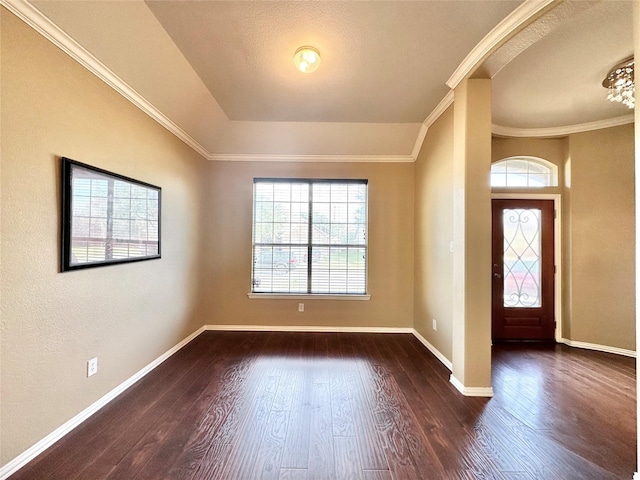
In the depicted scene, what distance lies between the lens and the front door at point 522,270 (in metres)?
3.51

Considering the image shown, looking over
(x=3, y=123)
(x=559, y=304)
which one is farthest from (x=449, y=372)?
(x=3, y=123)

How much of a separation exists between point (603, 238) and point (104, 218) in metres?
5.44

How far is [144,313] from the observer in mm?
2496

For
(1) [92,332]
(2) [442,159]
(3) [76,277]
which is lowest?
(1) [92,332]

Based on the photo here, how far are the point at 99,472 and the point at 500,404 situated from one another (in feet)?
9.18

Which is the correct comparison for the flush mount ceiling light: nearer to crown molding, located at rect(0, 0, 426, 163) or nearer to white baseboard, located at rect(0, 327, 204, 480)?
crown molding, located at rect(0, 0, 426, 163)

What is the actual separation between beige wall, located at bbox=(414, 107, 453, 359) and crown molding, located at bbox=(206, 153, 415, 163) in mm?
353

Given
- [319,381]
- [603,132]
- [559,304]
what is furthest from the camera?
[559,304]

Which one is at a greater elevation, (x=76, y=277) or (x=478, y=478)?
(x=76, y=277)

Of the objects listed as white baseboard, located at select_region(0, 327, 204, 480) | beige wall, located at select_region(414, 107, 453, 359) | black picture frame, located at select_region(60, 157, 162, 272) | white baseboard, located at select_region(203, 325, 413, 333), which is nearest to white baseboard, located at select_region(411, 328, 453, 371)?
beige wall, located at select_region(414, 107, 453, 359)

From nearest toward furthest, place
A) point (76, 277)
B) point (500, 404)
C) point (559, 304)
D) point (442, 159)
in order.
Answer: point (76, 277) < point (500, 404) < point (442, 159) < point (559, 304)

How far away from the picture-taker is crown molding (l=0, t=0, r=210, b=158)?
1.42 metres

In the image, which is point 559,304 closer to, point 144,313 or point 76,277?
point 144,313

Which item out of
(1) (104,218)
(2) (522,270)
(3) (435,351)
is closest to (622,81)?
(2) (522,270)
